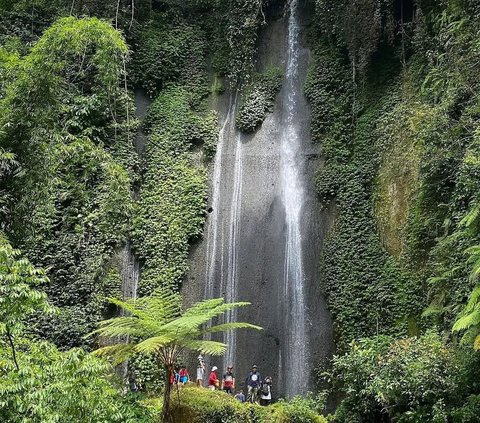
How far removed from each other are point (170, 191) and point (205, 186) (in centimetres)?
108

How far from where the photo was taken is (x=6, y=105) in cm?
882

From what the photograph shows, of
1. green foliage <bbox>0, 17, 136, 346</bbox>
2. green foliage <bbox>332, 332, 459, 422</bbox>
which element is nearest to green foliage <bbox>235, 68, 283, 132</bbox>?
green foliage <bbox>0, 17, 136, 346</bbox>

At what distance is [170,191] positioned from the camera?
17.0 metres

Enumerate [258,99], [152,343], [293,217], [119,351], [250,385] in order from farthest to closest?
[258,99], [293,217], [250,385], [119,351], [152,343]

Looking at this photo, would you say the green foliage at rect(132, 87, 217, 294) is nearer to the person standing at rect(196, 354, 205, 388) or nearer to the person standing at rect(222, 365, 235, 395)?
the person standing at rect(196, 354, 205, 388)

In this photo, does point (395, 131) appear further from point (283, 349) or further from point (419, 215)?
point (283, 349)

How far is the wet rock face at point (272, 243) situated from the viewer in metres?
14.2

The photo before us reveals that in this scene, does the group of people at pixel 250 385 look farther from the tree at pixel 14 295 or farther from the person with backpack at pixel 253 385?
the tree at pixel 14 295

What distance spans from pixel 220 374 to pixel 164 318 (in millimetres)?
5722

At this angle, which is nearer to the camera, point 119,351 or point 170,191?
point 119,351

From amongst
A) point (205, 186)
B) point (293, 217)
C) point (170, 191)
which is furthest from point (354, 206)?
point (170, 191)

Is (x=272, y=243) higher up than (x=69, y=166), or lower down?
lower down

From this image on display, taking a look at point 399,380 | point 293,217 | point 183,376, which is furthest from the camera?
point 293,217

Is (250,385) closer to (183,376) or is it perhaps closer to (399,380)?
(183,376)
